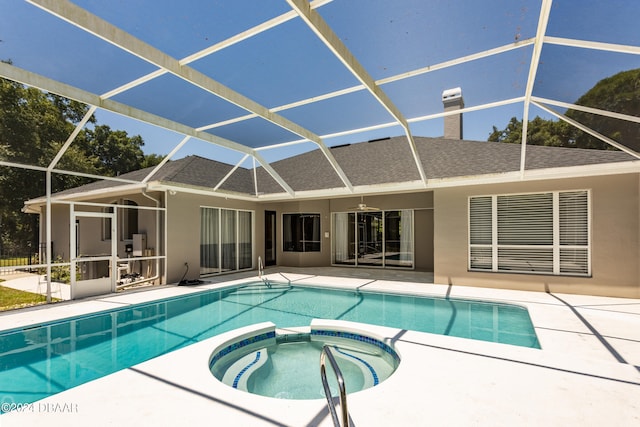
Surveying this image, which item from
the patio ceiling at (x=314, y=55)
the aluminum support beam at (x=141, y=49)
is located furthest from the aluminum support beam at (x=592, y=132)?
the aluminum support beam at (x=141, y=49)

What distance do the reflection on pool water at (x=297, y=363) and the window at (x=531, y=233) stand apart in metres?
6.44

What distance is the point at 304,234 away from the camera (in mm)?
15820

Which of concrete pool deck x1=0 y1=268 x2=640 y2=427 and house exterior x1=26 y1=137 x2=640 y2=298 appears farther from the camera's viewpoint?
house exterior x1=26 y1=137 x2=640 y2=298

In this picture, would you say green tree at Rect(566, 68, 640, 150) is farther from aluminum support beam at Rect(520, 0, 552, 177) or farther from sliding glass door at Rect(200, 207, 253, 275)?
sliding glass door at Rect(200, 207, 253, 275)

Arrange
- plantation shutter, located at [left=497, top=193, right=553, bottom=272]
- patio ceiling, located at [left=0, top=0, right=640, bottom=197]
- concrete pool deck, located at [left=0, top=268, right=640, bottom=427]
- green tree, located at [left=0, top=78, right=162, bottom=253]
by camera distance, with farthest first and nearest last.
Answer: plantation shutter, located at [left=497, top=193, right=553, bottom=272] → green tree, located at [left=0, top=78, right=162, bottom=253] → patio ceiling, located at [left=0, top=0, right=640, bottom=197] → concrete pool deck, located at [left=0, top=268, right=640, bottom=427]

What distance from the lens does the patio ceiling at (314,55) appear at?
3.91 metres

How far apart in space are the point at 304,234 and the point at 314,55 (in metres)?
11.6

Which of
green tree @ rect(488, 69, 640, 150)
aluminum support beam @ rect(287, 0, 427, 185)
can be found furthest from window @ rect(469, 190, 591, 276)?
aluminum support beam @ rect(287, 0, 427, 185)

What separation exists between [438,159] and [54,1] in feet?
36.3

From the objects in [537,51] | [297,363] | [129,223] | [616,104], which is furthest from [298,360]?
[129,223]

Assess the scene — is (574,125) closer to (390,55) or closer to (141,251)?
(390,55)

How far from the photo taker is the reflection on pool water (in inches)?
186

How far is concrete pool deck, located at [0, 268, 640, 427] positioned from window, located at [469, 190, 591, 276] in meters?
4.13

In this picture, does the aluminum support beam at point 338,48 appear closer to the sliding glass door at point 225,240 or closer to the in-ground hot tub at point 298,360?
the in-ground hot tub at point 298,360
